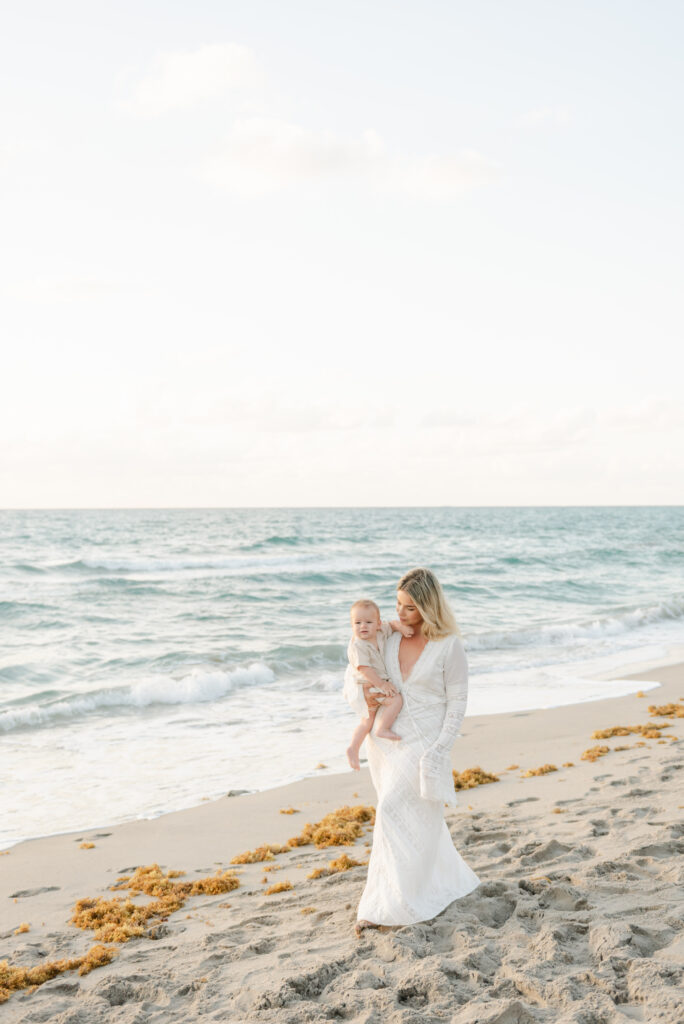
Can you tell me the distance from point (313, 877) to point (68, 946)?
63.8 inches

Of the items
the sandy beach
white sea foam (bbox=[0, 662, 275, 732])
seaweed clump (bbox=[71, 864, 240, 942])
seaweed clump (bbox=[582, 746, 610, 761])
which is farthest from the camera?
white sea foam (bbox=[0, 662, 275, 732])

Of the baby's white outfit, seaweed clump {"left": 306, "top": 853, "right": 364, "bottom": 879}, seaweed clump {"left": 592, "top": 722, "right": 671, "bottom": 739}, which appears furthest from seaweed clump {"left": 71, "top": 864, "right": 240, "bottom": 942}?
seaweed clump {"left": 592, "top": 722, "right": 671, "bottom": 739}

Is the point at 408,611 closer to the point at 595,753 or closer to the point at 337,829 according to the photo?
the point at 337,829

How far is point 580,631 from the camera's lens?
18234 mm

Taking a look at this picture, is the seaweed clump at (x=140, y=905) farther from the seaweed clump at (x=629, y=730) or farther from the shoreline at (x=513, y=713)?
the seaweed clump at (x=629, y=730)

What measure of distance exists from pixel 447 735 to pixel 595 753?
15.2 ft

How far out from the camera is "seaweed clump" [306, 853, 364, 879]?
5.53 m

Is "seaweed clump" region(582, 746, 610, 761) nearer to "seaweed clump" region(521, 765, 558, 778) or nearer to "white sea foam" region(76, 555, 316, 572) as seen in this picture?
"seaweed clump" region(521, 765, 558, 778)

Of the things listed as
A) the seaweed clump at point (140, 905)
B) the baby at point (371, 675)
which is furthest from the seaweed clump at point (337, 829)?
the baby at point (371, 675)

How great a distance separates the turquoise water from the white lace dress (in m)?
3.73

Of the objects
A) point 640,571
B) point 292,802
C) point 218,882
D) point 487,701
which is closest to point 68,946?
point 218,882

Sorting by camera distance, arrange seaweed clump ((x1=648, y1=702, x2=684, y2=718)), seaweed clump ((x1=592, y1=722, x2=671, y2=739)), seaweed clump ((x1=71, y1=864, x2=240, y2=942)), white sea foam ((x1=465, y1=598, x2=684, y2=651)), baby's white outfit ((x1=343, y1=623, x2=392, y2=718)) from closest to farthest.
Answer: baby's white outfit ((x1=343, y1=623, x2=392, y2=718)) → seaweed clump ((x1=71, y1=864, x2=240, y2=942)) → seaweed clump ((x1=592, y1=722, x2=671, y2=739)) → seaweed clump ((x1=648, y1=702, x2=684, y2=718)) → white sea foam ((x1=465, y1=598, x2=684, y2=651))

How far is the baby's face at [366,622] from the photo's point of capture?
436 cm

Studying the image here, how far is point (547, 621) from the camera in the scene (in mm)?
20266
